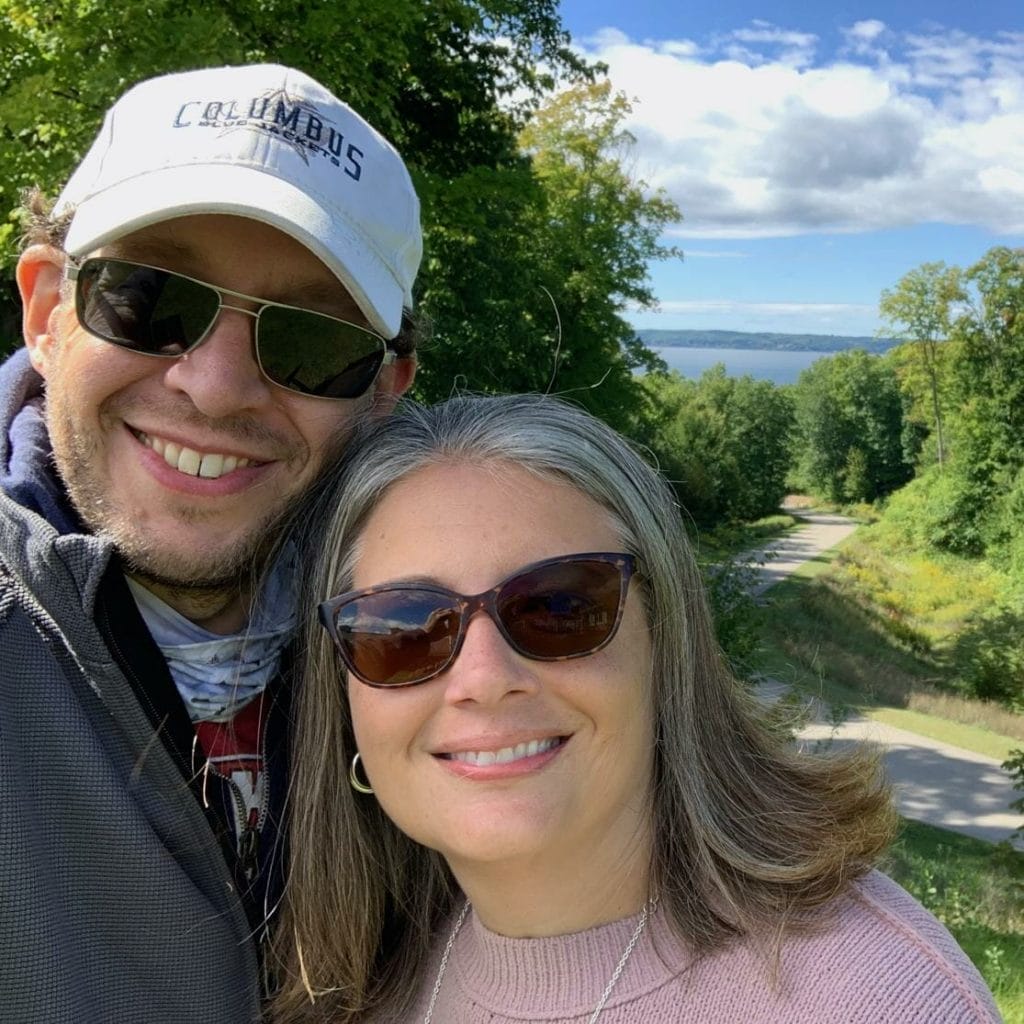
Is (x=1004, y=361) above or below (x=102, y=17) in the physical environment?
above

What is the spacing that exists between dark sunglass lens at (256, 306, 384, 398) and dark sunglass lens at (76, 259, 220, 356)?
13cm

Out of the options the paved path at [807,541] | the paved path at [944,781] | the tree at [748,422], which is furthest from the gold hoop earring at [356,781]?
the tree at [748,422]

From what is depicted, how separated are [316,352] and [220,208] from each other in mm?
343

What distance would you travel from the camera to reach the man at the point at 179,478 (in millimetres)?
1623

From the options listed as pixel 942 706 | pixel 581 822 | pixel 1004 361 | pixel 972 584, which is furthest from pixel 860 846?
pixel 1004 361

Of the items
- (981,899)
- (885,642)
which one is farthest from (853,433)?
(981,899)

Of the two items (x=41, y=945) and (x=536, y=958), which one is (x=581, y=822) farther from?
(x=41, y=945)

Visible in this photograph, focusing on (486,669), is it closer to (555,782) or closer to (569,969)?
(555,782)

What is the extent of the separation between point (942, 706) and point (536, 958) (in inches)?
858

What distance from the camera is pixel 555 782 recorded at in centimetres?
164

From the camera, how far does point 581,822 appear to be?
5.49 feet

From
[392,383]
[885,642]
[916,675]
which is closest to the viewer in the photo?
[392,383]

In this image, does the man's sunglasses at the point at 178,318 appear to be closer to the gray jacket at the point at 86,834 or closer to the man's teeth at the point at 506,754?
the gray jacket at the point at 86,834

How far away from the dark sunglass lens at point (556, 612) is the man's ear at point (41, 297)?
1205mm
